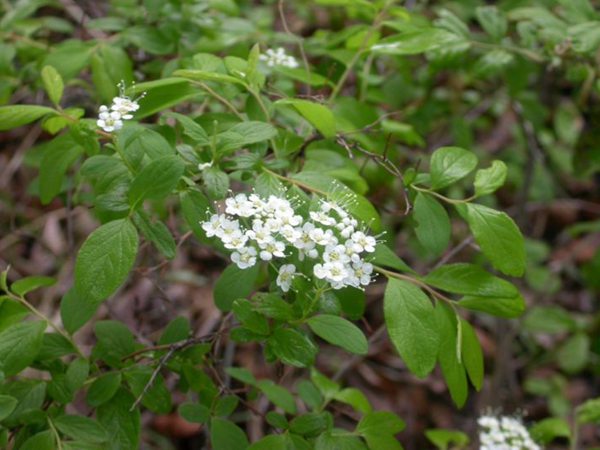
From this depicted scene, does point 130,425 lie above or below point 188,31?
below

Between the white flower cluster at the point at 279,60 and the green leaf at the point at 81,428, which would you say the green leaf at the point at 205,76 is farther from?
the green leaf at the point at 81,428

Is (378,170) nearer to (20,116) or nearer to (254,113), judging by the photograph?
(254,113)

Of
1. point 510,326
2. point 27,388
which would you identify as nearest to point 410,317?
point 27,388

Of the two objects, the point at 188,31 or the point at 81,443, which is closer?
the point at 81,443

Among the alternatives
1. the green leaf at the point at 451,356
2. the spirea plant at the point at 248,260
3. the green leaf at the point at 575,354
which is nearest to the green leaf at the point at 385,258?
the spirea plant at the point at 248,260

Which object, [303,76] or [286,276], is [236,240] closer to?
[286,276]

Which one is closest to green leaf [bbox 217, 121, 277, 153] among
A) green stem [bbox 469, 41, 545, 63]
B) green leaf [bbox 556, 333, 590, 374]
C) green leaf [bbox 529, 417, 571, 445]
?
green stem [bbox 469, 41, 545, 63]

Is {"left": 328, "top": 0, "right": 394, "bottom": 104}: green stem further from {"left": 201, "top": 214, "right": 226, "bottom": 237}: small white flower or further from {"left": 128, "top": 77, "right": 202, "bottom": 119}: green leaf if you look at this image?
{"left": 201, "top": 214, "right": 226, "bottom": 237}: small white flower
